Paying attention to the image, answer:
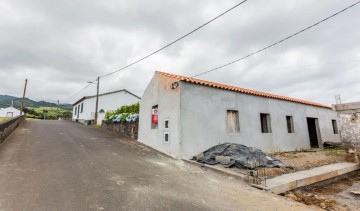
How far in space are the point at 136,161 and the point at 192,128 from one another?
2957mm

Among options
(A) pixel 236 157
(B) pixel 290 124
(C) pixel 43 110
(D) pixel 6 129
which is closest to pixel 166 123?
(A) pixel 236 157

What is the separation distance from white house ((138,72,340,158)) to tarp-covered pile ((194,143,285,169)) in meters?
0.84

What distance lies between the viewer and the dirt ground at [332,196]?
540 cm

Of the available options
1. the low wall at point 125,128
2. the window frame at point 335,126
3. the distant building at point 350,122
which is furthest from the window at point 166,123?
the window frame at point 335,126

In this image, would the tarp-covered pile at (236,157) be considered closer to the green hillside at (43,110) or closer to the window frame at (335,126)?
the window frame at (335,126)

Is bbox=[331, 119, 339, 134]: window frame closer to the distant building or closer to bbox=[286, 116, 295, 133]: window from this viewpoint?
the distant building

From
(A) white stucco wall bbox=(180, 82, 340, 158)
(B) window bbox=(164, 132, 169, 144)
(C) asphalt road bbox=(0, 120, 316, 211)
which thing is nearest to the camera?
(C) asphalt road bbox=(0, 120, 316, 211)

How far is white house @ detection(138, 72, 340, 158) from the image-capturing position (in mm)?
9719

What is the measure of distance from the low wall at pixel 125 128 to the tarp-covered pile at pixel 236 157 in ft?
24.7

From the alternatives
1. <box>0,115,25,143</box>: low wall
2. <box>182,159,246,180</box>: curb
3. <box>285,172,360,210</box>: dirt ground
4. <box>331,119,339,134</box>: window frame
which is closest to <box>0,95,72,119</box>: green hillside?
<box>0,115,25,143</box>: low wall

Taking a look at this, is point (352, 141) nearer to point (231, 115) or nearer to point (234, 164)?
point (231, 115)

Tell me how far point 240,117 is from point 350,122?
10567 mm

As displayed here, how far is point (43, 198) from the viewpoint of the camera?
4293 mm

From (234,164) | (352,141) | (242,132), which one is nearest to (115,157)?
(234,164)
